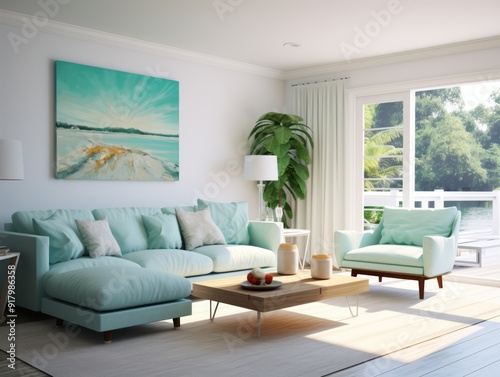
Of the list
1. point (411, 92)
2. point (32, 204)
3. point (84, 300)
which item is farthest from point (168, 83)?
point (84, 300)

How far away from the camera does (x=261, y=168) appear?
22.0 ft

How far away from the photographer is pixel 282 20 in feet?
18.2

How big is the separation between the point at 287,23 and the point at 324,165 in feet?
8.01

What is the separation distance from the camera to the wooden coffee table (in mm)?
4023

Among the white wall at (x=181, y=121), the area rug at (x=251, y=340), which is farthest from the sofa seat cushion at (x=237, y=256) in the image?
the white wall at (x=181, y=121)

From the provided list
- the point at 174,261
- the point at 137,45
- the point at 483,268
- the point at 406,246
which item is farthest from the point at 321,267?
the point at 483,268

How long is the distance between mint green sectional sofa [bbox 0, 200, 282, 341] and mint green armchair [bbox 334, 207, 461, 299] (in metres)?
0.79

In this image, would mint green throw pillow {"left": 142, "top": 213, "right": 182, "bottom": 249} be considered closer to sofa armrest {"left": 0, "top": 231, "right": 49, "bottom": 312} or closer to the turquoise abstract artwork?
the turquoise abstract artwork

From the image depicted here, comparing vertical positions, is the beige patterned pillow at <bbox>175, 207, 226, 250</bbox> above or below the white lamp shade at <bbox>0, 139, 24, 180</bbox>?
below

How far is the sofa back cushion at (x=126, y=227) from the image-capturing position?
5.41 meters

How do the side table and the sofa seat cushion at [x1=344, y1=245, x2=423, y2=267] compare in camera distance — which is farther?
the sofa seat cushion at [x1=344, y1=245, x2=423, y2=267]

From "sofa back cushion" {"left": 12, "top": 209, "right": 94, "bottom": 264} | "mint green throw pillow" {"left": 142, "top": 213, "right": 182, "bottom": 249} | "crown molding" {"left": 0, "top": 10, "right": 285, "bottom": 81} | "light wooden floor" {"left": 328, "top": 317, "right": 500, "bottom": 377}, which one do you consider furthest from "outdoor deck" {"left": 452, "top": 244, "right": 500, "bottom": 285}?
"sofa back cushion" {"left": 12, "top": 209, "right": 94, "bottom": 264}

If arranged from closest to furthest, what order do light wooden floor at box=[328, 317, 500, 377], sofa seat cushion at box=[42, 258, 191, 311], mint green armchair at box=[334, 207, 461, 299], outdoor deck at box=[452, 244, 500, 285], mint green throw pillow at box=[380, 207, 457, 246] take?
light wooden floor at box=[328, 317, 500, 377]
sofa seat cushion at box=[42, 258, 191, 311]
mint green armchair at box=[334, 207, 461, 299]
mint green throw pillow at box=[380, 207, 457, 246]
outdoor deck at box=[452, 244, 500, 285]

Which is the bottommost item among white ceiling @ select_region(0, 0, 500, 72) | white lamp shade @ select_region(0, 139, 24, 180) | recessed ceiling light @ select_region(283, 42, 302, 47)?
white lamp shade @ select_region(0, 139, 24, 180)
